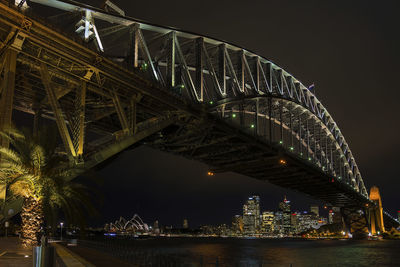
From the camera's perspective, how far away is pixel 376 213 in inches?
4692

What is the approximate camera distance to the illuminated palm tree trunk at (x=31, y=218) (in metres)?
14.8

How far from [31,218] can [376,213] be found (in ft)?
396

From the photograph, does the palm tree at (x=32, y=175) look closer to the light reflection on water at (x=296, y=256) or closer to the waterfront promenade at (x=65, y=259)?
the waterfront promenade at (x=65, y=259)

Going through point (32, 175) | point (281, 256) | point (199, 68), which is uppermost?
point (199, 68)

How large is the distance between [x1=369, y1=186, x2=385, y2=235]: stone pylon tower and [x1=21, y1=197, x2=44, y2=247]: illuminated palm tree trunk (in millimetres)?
116020

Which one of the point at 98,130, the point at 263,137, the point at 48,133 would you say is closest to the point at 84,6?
the point at 48,133

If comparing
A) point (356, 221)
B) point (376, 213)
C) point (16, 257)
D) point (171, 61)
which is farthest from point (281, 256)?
point (356, 221)

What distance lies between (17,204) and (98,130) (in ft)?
66.9

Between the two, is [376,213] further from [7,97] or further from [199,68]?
[7,97]

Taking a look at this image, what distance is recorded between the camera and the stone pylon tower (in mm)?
116450

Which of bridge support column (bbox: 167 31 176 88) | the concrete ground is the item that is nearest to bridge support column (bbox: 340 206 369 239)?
bridge support column (bbox: 167 31 176 88)

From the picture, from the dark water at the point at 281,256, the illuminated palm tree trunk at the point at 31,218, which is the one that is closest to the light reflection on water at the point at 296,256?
the dark water at the point at 281,256

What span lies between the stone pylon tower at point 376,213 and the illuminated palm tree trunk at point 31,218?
116020 millimetres

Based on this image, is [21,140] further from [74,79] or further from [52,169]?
[74,79]
